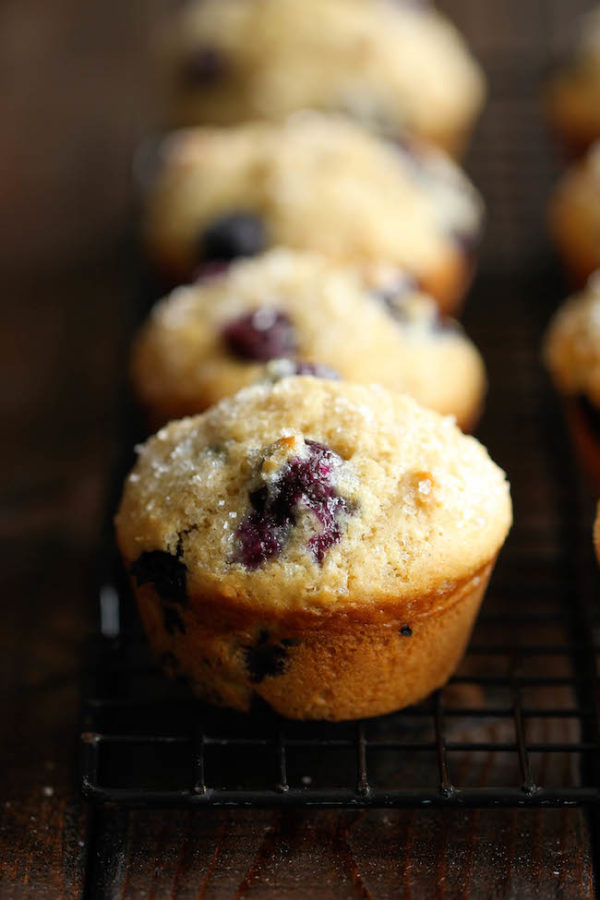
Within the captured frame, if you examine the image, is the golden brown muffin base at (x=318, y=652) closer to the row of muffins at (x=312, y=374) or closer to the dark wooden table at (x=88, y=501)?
the row of muffins at (x=312, y=374)

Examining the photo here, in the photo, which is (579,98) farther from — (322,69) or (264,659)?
Result: (264,659)

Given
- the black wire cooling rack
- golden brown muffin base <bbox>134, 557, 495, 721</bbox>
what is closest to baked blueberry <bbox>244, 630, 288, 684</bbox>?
golden brown muffin base <bbox>134, 557, 495, 721</bbox>

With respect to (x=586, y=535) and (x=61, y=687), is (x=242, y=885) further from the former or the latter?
(x=586, y=535)

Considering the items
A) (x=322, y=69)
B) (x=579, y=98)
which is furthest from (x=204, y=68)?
(x=579, y=98)

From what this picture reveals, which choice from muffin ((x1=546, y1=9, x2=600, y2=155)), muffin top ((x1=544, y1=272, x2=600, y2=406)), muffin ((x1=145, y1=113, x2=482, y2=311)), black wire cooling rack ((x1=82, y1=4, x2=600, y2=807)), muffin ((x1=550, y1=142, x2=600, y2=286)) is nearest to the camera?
black wire cooling rack ((x1=82, y1=4, x2=600, y2=807))

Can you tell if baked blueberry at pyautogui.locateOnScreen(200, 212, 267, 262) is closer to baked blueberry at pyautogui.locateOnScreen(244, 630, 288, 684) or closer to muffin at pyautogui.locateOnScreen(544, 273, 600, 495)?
muffin at pyautogui.locateOnScreen(544, 273, 600, 495)

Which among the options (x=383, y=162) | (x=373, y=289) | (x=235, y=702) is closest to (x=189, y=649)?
(x=235, y=702)
